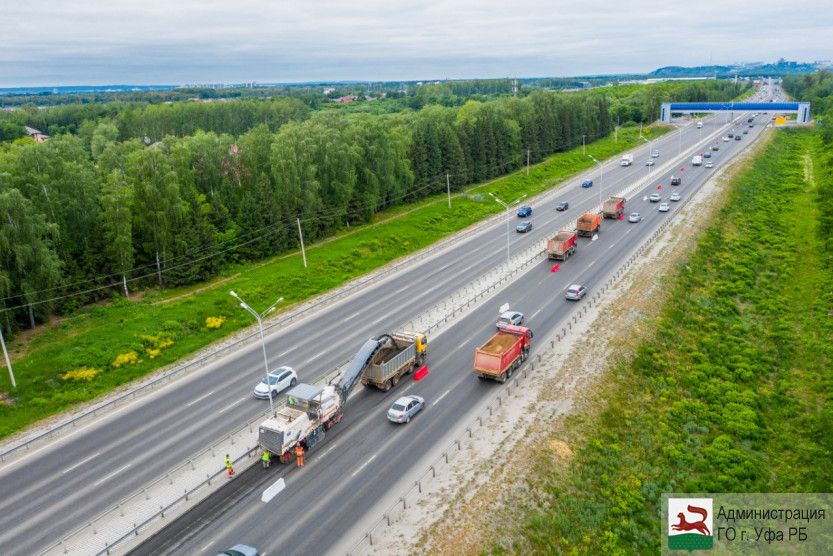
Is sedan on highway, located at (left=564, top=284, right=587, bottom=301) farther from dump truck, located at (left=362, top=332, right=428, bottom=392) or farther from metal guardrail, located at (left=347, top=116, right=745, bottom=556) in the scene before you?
dump truck, located at (left=362, top=332, right=428, bottom=392)

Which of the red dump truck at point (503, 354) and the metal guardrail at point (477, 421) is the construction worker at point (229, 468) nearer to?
the metal guardrail at point (477, 421)

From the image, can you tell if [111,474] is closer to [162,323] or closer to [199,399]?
[199,399]

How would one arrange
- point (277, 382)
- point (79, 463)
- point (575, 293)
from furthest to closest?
1. point (575, 293)
2. point (277, 382)
3. point (79, 463)

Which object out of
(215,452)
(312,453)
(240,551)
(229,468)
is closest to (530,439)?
(312,453)

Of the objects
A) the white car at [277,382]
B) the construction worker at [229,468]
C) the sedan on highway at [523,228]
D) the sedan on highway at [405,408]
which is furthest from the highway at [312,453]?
the sedan on highway at [523,228]

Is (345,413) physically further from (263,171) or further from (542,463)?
(263,171)

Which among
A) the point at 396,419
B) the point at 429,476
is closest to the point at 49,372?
the point at 396,419
